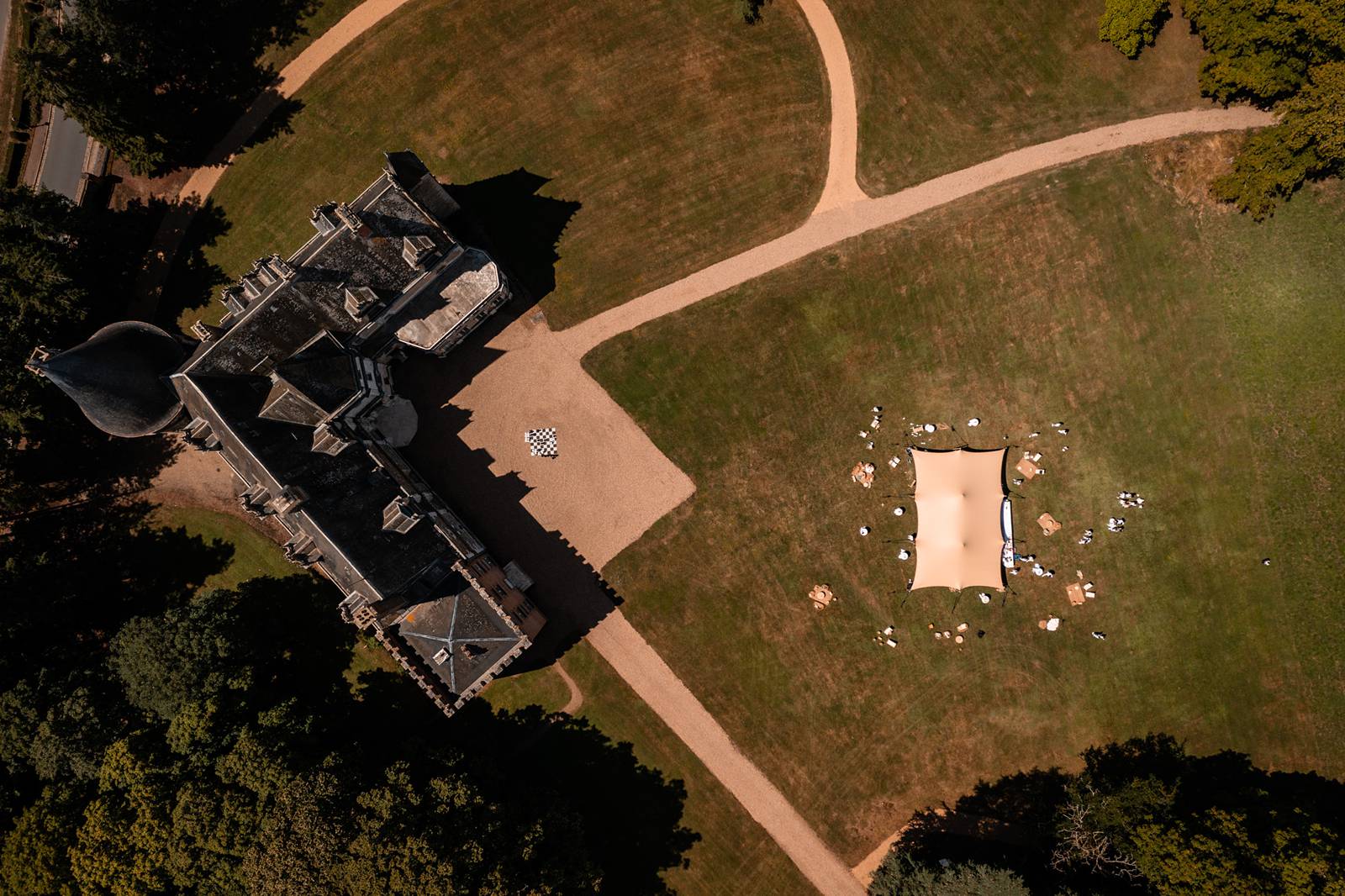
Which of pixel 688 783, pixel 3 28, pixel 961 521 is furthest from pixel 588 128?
pixel 688 783

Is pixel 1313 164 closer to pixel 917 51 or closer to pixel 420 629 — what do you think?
pixel 917 51

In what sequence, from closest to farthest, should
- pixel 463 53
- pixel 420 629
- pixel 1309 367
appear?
pixel 420 629 < pixel 1309 367 < pixel 463 53

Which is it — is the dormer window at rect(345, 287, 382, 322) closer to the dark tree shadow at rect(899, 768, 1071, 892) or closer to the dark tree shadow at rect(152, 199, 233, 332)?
the dark tree shadow at rect(152, 199, 233, 332)

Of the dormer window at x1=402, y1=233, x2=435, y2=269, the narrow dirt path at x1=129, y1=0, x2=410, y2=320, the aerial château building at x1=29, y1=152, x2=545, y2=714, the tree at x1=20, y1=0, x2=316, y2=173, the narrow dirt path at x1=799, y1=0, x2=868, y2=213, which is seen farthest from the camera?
the narrow dirt path at x1=129, y1=0, x2=410, y2=320

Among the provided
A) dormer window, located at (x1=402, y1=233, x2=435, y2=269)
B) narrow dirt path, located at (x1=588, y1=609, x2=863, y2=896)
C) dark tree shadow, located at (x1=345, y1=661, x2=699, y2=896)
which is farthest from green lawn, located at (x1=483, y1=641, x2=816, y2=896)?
dormer window, located at (x1=402, y1=233, x2=435, y2=269)

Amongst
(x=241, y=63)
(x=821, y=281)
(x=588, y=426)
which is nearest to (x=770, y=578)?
(x=588, y=426)
